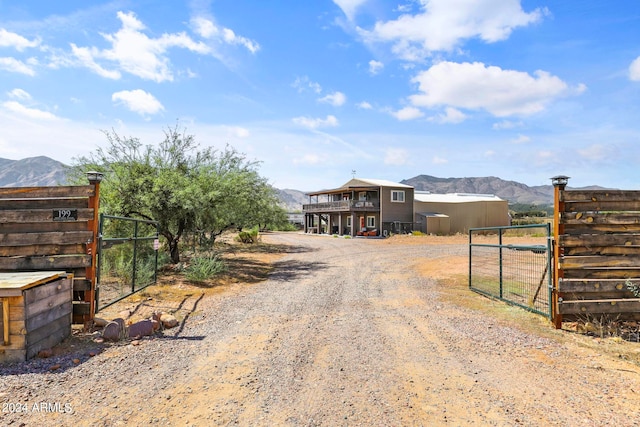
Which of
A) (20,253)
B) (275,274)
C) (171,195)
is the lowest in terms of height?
(275,274)

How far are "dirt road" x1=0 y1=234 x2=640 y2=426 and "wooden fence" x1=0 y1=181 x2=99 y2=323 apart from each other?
1622 millimetres

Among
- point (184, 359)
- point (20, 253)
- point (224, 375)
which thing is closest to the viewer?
point (224, 375)

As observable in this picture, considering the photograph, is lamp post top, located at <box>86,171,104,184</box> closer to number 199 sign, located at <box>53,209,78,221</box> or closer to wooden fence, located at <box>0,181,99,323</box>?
wooden fence, located at <box>0,181,99,323</box>

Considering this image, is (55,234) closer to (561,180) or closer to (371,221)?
(561,180)

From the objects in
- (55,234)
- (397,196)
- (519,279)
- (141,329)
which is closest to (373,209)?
(397,196)

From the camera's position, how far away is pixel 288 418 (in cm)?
331

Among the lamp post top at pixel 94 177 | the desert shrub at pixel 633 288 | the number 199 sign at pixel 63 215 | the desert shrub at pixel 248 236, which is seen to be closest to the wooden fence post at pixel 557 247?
the desert shrub at pixel 633 288

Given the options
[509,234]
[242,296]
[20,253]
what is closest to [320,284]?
[242,296]

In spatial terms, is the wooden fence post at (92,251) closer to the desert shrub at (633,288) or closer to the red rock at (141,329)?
the red rock at (141,329)

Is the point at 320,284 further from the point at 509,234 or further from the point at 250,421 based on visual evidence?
the point at 509,234

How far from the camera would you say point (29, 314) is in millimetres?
4473

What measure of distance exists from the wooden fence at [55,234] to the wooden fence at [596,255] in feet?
26.1

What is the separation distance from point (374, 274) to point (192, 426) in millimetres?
9840

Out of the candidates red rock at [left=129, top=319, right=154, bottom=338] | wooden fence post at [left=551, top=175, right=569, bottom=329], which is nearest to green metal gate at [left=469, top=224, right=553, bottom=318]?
wooden fence post at [left=551, top=175, right=569, bottom=329]
